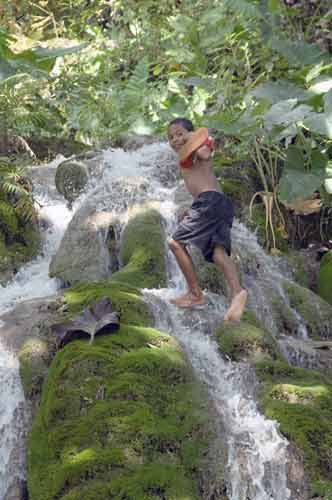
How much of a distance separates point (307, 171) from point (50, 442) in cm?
429

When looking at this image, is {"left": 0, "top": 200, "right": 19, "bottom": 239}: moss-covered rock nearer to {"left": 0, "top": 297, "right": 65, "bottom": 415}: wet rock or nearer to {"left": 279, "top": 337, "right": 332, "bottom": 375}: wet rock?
{"left": 0, "top": 297, "right": 65, "bottom": 415}: wet rock

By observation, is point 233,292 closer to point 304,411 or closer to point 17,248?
point 304,411

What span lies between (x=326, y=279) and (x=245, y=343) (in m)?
2.97

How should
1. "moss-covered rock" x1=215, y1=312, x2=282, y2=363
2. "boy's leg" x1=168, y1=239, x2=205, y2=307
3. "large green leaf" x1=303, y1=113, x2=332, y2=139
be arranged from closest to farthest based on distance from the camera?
"moss-covered rock" x1=215, y1=312, x2=282, y2=363 < "boy's leg" x1=168, y1=239, x2=205, y2=307 < "large green leaf" x1=303, y1=113, x2=332, y2=139

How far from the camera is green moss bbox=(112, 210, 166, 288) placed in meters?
7.02

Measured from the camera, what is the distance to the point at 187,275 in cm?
579

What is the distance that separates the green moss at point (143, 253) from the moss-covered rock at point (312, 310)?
4.21ft

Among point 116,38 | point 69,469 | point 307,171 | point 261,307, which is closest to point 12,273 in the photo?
point 261,307

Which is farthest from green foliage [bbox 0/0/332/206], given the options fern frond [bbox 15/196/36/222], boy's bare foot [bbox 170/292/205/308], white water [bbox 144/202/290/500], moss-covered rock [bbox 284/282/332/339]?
white water [bbox 144/202/290/500]

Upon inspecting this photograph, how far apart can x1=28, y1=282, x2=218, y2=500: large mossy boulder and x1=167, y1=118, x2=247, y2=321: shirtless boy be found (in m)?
0.89

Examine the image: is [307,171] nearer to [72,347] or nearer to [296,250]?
[296,250]

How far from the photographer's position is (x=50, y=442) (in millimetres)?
4070

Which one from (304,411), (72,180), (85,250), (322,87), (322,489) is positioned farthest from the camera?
(72,180)

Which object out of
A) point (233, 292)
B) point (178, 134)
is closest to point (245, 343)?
point (233, 292)
